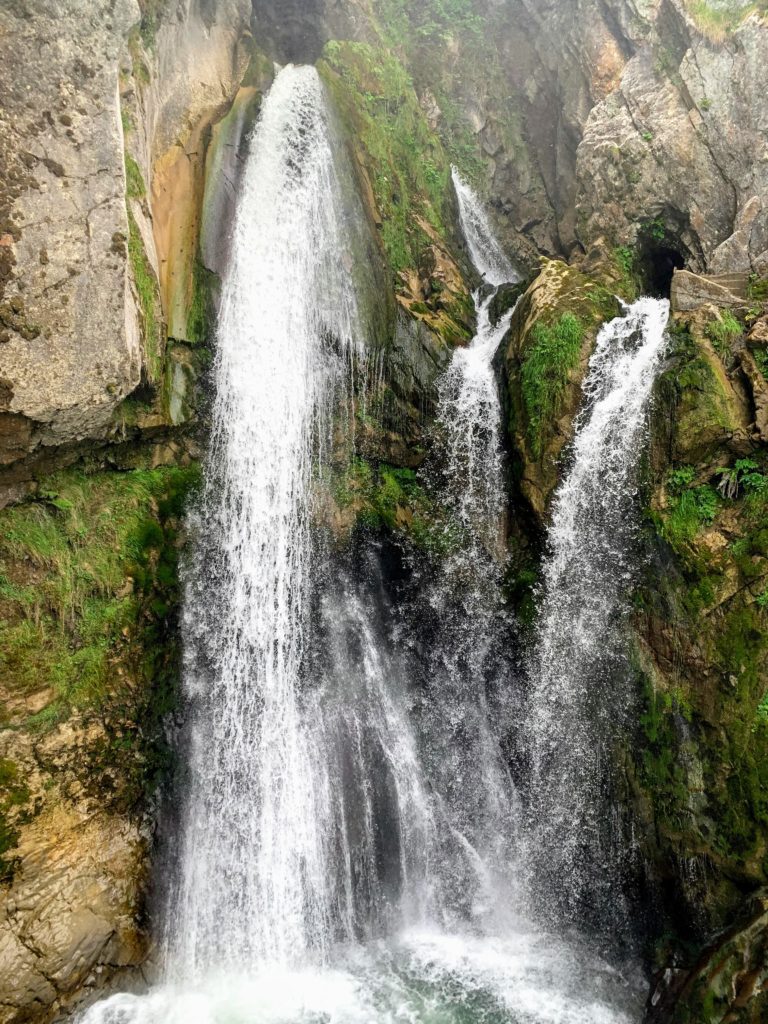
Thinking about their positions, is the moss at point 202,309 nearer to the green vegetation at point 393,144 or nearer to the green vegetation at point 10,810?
the green vegetation at point 393,144

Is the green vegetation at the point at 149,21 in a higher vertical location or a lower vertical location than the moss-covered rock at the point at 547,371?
higher

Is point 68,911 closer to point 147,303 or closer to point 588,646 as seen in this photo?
point 588,646

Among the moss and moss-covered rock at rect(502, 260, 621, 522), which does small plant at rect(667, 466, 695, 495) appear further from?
the moss

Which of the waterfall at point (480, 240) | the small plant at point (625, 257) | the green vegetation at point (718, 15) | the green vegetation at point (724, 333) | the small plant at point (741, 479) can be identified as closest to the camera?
the small plant at point (741, 479)

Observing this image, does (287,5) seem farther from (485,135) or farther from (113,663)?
(113,663)

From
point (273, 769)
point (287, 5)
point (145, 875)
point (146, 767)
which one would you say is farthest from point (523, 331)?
point (287, 5)

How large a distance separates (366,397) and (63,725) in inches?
272

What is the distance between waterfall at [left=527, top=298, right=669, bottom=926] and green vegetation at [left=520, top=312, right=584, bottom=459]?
444 millimetres

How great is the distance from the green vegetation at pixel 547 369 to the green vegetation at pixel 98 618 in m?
6.04

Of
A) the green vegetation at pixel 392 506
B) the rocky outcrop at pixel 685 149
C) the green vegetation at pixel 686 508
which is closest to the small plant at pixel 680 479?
the green vegetation at pixel 686 508

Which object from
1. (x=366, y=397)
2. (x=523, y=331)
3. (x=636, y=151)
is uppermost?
(x=636, y=151)

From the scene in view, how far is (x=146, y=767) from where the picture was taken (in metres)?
7.96

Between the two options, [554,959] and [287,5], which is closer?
[554,959]

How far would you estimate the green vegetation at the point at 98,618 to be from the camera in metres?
7.35
